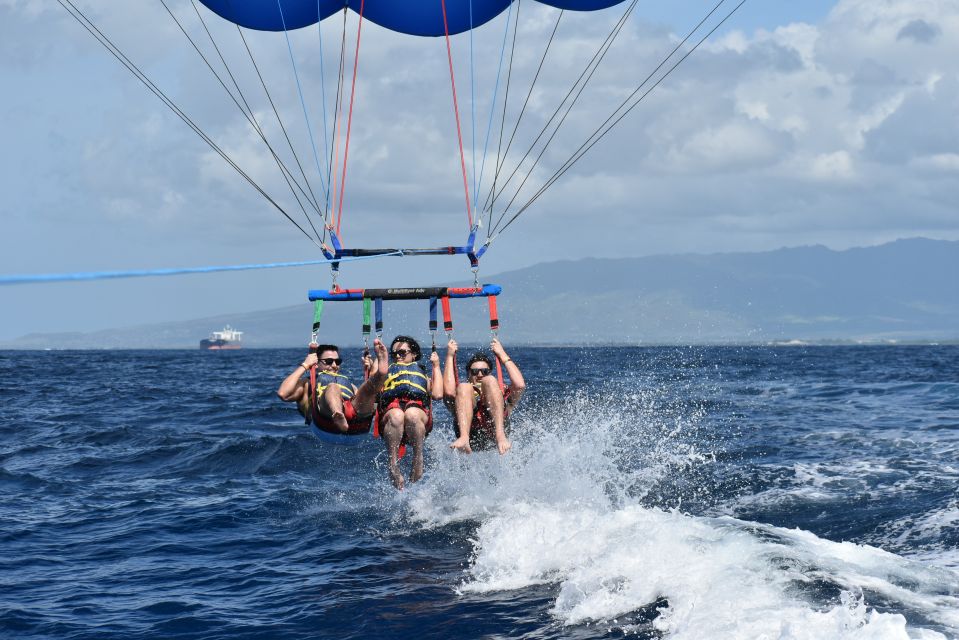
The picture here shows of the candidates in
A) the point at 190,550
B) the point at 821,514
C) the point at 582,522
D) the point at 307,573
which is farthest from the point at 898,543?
the point at 190,550

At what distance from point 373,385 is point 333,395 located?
732 mm

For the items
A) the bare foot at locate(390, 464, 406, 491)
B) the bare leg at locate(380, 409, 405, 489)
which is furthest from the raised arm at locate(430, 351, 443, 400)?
the bare foot at locate(390, 464, 406, 491)

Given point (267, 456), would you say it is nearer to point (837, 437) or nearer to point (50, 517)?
point (50, 517)

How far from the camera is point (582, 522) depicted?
1073 centimetres

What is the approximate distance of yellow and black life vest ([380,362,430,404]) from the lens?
11.9 meters

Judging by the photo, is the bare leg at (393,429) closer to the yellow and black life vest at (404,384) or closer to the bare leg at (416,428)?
the bare leg at (416,428)

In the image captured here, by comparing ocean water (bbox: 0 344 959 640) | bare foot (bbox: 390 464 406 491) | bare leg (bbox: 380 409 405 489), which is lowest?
ocean water (bbox: 0 344 959 640)

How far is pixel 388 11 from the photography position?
53.2ft

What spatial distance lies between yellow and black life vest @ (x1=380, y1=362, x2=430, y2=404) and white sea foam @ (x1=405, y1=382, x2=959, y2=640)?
1.90m

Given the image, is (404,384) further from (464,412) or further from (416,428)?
(464,412)

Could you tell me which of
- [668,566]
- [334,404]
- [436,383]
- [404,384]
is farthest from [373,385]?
[668,566]

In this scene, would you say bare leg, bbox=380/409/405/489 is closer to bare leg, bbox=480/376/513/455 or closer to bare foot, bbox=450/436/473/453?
bare foot, bbox=450/436/473/453

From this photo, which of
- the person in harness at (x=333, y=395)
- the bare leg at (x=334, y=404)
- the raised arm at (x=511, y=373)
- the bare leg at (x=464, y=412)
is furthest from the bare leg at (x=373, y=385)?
the raised arm at (x=511, y=373)

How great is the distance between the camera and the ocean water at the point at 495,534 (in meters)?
8.34
